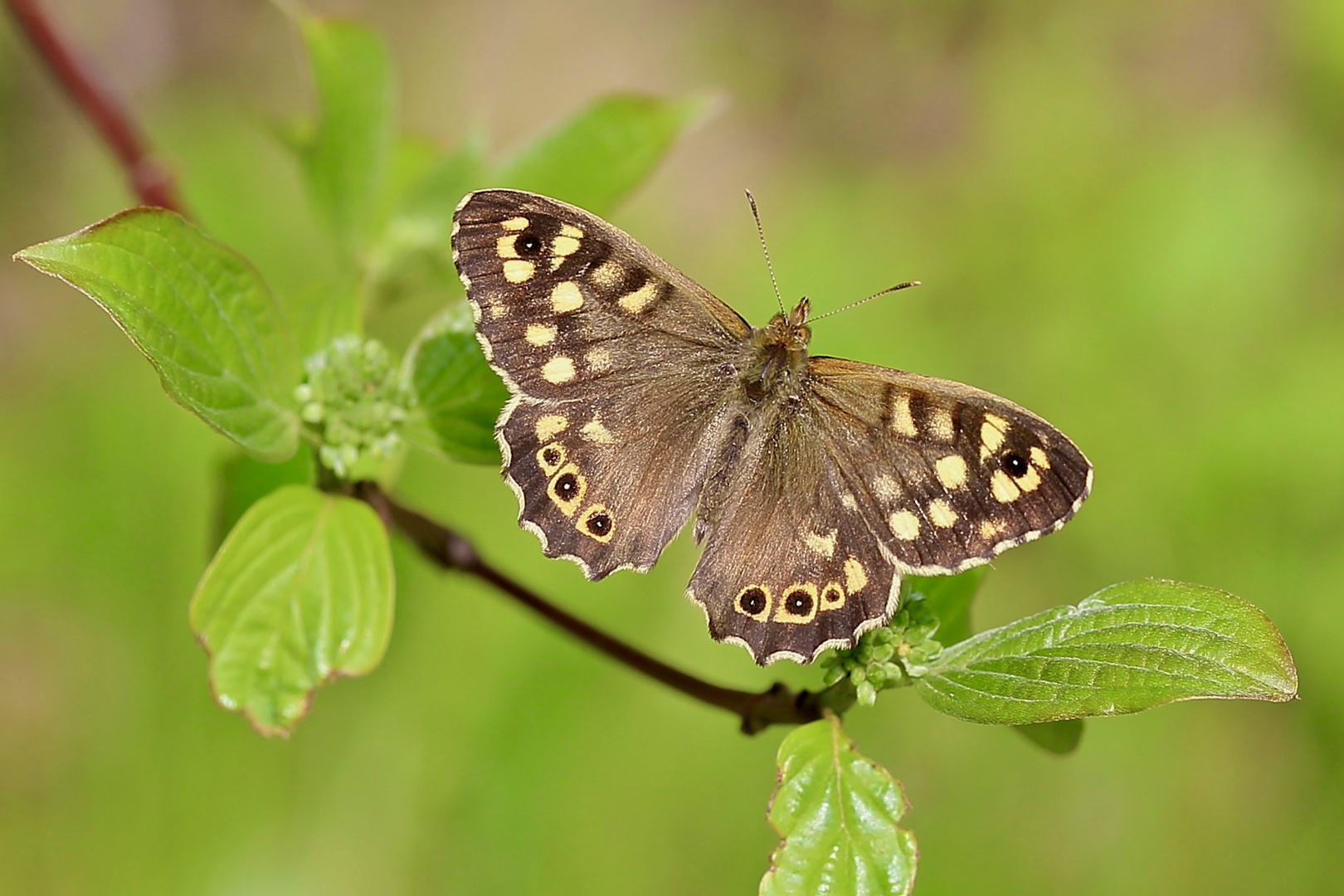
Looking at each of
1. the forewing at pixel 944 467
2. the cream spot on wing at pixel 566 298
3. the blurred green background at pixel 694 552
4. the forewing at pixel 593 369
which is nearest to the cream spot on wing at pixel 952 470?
the forewing at pixel 944 467

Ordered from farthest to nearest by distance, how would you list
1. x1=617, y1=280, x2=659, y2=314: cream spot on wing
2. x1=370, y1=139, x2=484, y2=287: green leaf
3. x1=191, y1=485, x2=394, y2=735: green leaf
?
x1=370, y1=139, x2=484, y2=287: green leaf, x1=617, y1=280, x2=659, y2=314: cream spot on wing, x1=191, y1=485, x2=394, y2=735: green leaf

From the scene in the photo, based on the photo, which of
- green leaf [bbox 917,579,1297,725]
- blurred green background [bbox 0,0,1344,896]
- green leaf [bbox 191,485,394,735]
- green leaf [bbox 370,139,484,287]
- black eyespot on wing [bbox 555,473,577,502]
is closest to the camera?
green leaf [bbox 917,579,1297,725]

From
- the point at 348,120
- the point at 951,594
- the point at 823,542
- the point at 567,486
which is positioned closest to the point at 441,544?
the point at 567,486

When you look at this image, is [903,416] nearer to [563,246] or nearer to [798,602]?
[798,602]

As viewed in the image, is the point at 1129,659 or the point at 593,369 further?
the point at 593,369

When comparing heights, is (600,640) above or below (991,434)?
below

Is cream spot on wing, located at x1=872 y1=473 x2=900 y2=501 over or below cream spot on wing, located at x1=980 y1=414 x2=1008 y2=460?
below

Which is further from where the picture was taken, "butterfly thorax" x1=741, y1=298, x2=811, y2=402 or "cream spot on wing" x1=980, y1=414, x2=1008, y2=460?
"butterfly thorax" x1=741, y1=298, x2=811, y2=402

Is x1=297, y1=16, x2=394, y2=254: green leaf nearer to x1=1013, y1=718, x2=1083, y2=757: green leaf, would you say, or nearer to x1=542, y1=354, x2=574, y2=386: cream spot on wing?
x1=542, y1=354, x2=574, y2=386: cream spot on wing

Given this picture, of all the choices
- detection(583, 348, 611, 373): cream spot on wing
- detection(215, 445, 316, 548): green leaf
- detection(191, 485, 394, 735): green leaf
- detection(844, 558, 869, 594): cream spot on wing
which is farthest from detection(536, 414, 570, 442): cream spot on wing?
detection(844, 558, 869, 594): cream spot on wing

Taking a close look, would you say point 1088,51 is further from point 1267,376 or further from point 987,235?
point 1267,376
